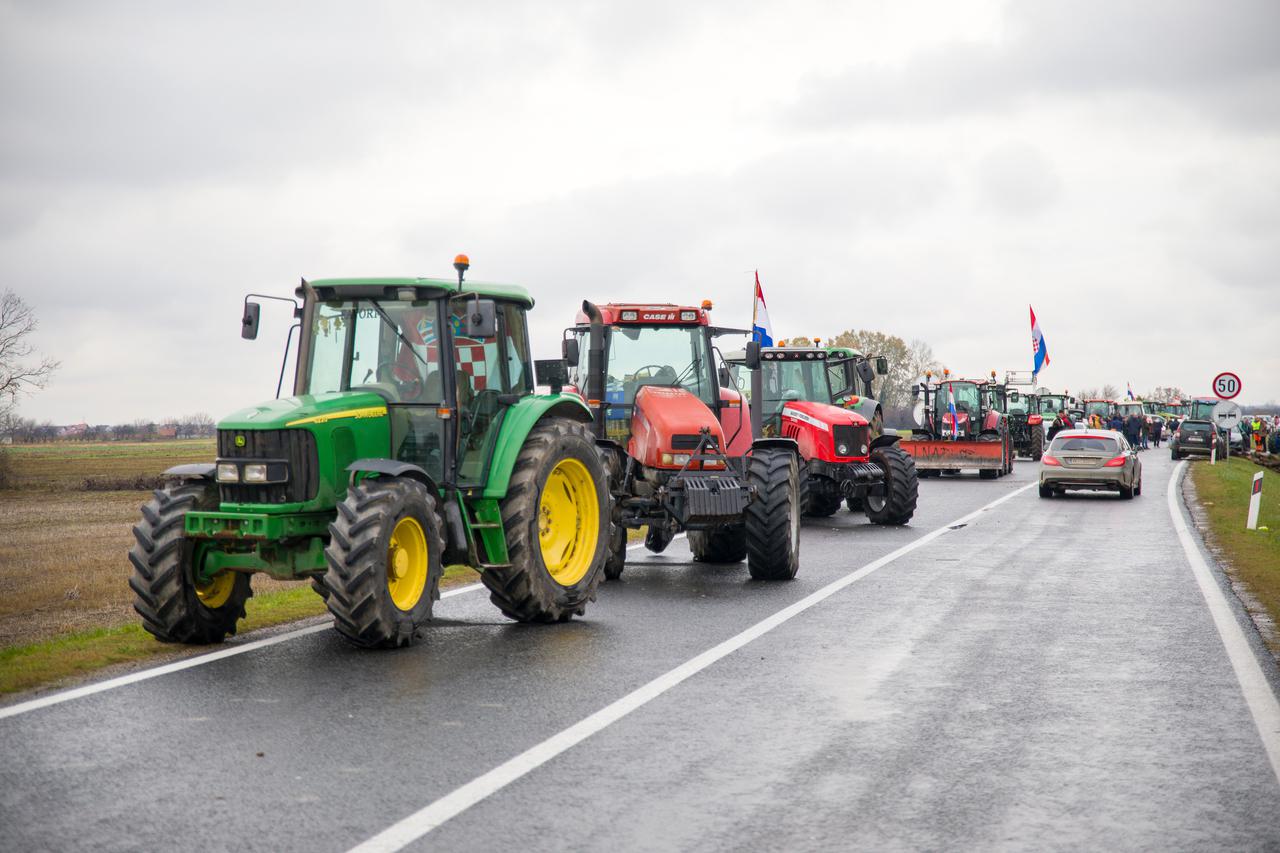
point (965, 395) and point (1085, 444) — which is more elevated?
point (965, 395)

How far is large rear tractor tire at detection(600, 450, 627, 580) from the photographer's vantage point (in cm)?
1298

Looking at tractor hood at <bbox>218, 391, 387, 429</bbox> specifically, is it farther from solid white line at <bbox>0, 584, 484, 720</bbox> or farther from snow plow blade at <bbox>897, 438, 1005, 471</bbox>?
snow plow blade at <bbox>897, 438, 1005, 471</bbox>

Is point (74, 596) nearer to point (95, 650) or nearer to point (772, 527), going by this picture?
point (95, 650)

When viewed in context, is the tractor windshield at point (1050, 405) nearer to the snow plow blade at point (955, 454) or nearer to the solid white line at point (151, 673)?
the snow plow blade at point (955, 454)

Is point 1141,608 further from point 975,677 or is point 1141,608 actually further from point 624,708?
point 624,708

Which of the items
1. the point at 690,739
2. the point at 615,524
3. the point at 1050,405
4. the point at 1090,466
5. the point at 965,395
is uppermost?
the point at 965,395

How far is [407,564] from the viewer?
30.2 ft

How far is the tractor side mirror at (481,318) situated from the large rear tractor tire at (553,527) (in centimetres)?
132

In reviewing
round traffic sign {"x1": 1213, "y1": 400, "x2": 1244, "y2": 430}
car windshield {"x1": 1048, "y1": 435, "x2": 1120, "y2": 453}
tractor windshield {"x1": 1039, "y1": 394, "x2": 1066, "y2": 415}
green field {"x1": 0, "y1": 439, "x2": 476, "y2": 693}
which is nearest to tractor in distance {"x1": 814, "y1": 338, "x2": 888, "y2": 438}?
car windshield {"x1": 1048, "y1": 435, "x2": 1120, "y2": 453}

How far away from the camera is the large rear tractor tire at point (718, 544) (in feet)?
49.9

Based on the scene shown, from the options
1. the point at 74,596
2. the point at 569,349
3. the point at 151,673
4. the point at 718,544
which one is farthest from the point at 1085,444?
the point at 151,673

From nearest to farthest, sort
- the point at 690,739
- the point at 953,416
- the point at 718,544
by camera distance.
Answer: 1. the point at 690,739
2. the point at 718,544
3. the point at 953,416

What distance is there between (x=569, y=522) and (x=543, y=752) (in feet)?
16.3

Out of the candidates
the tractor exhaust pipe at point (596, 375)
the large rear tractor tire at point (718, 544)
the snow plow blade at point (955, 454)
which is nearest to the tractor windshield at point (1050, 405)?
the snow plow blade at point (955, 454)
